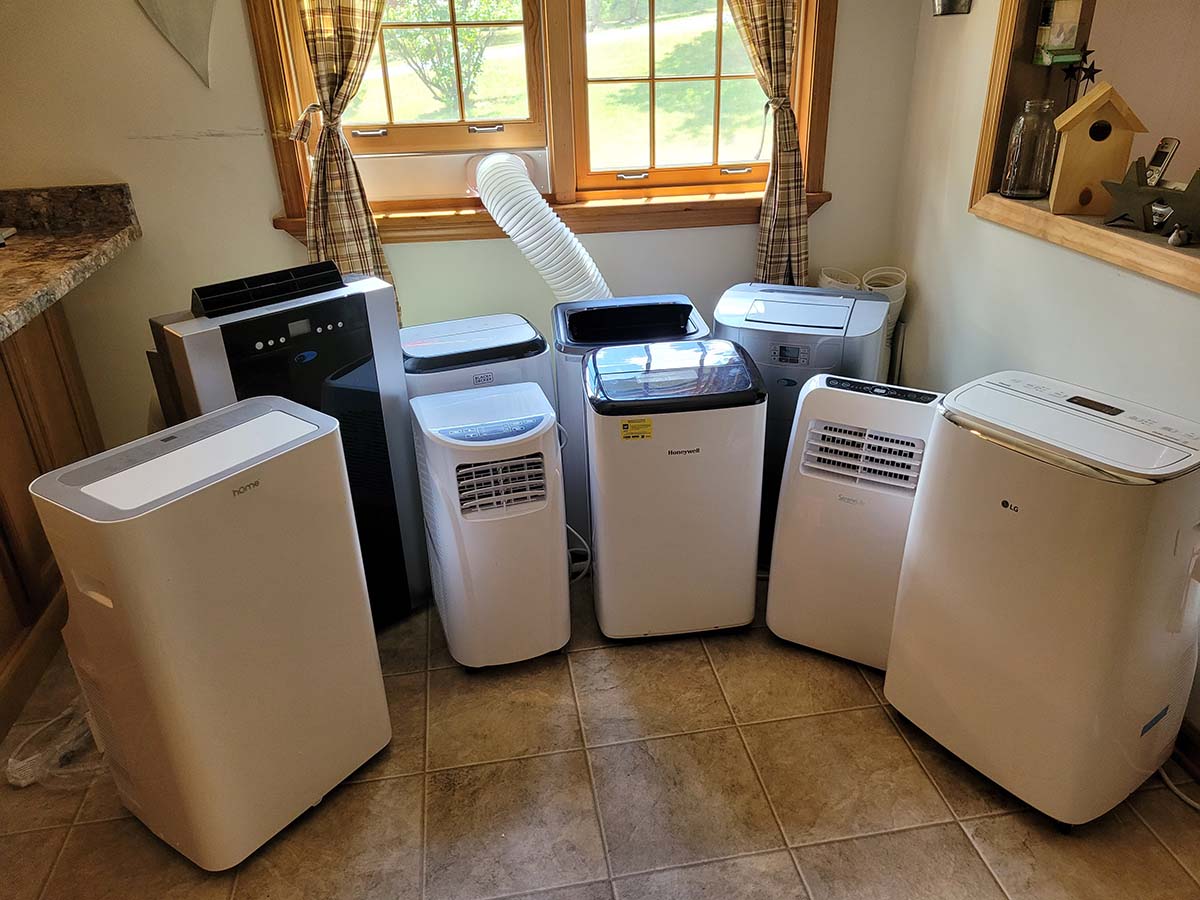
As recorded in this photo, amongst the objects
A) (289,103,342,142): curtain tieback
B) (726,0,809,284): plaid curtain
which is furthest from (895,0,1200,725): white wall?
(289,103,342,142): curtain tieback

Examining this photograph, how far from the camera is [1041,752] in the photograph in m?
1.54

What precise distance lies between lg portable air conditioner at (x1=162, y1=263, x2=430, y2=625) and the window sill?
548mm

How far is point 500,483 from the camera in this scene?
6.11 feet

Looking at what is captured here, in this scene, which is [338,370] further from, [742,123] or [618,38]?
[742,123]

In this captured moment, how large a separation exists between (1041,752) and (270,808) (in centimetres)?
143

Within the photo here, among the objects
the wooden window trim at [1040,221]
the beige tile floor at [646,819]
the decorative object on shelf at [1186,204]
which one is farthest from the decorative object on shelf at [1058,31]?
the beige tile floor at [646,819]

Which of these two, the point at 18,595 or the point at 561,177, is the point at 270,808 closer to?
the point at 18,595

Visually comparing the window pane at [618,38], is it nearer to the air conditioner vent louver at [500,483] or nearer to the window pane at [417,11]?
the window pane at [417,11]

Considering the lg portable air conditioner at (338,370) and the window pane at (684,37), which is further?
the window pane at (684,37)

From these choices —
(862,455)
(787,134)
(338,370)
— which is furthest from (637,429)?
(787,134)

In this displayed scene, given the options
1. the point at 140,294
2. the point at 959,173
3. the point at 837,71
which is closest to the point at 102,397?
the point at 140,294

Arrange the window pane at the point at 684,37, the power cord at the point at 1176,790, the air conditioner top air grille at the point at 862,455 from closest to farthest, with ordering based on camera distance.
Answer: the power cord at the point at 1176,790 < the air conditioner top air grille at the point at 862,455 < the window pane at the point at 684,37

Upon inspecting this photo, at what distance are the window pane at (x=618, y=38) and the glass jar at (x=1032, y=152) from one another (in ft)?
3.50

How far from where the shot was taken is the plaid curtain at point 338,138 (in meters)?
2.20
